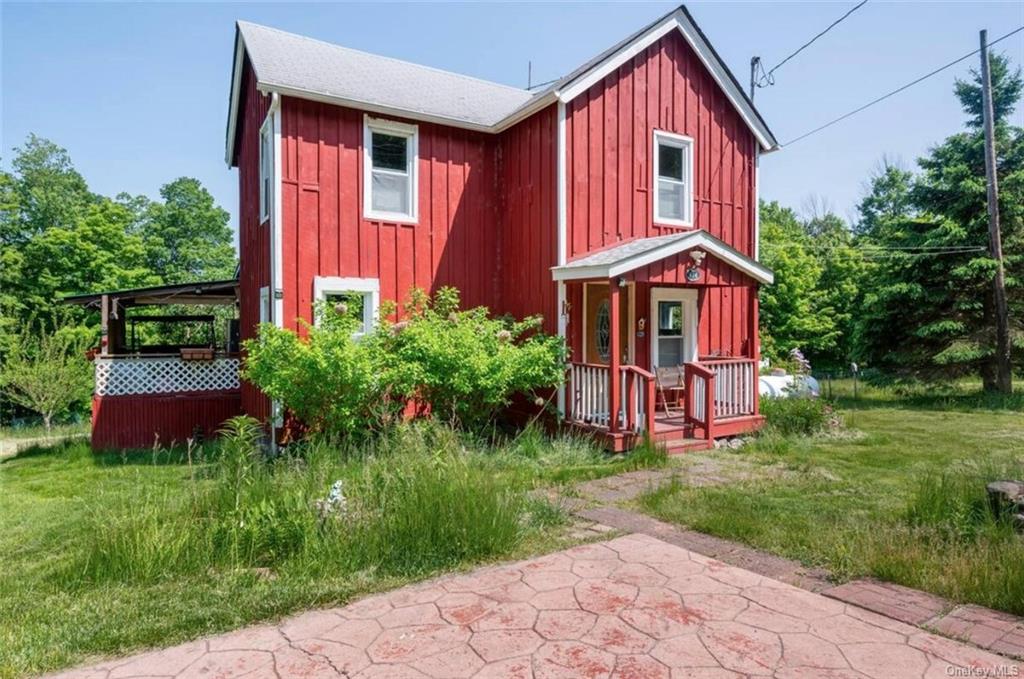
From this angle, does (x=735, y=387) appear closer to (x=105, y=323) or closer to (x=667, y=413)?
(x=667, y=413)

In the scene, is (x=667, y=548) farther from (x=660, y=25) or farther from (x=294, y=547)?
(x=660, y=25)

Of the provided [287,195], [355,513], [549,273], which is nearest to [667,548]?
[355,513]

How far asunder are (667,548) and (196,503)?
364 centimetres

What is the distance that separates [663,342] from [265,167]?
7664 mm

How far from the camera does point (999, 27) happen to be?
12.7m

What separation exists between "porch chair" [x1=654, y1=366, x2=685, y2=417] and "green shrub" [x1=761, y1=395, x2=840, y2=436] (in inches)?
56.2

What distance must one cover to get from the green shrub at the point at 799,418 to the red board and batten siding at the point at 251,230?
820 centimetres

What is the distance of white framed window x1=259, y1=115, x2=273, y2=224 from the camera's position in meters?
9.27

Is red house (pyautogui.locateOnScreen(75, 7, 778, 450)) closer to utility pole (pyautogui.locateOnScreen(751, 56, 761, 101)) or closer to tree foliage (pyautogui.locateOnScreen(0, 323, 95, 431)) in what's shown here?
utility pole (pyautogui.locateOnScreen(751, 56, 761, 101))

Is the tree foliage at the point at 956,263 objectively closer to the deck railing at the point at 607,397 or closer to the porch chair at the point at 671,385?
the porch chair at the point at 671,385

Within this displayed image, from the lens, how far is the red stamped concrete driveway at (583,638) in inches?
111

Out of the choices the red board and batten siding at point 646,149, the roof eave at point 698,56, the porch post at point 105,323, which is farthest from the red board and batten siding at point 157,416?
the roof eave at point 698,56

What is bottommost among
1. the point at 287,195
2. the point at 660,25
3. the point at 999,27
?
the point at 287,195

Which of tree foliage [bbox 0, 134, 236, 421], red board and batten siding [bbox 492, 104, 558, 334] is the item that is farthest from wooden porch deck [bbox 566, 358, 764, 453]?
tree foliage [bbox 0, 134, 236, 421]
